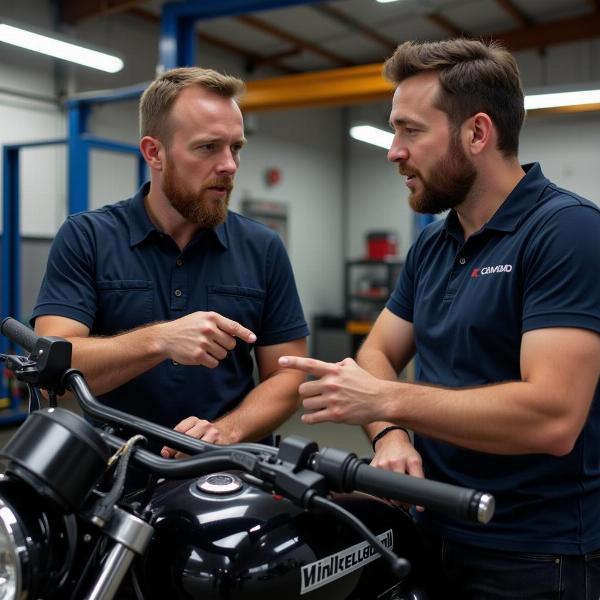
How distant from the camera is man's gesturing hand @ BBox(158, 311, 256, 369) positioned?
1291 millimetres

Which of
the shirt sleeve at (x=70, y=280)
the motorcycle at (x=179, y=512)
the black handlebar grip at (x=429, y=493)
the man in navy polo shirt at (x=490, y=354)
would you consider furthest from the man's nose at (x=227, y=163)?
the black handlebar grip at (x=429, y=493)

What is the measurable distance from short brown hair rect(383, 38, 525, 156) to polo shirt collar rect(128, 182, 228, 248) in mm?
705

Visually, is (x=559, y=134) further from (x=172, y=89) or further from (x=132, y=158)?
(x=172, y=89)

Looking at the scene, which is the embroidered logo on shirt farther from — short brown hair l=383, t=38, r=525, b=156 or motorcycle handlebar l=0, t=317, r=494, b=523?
motorcycle handlebar l=0, t=317, r=494, b=523

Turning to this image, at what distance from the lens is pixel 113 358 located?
5.28ft

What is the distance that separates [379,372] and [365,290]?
30.4 feet

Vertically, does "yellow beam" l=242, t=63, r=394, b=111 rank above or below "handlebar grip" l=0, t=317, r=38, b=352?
above

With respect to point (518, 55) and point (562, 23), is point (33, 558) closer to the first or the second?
point (562, 23)

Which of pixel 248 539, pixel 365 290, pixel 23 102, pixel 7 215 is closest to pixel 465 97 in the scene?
pixel 248 539

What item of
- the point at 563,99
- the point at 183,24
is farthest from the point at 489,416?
the point at 563,99

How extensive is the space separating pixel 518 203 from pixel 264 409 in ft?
2.71

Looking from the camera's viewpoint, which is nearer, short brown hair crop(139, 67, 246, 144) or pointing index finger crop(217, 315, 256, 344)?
pointing index finger crop(217, 315, 256, 344)

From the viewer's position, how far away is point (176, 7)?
5434 millimetres

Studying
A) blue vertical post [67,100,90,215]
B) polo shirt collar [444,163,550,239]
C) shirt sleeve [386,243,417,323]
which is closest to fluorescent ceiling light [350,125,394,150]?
blue vertical post [67,100,90,215]
